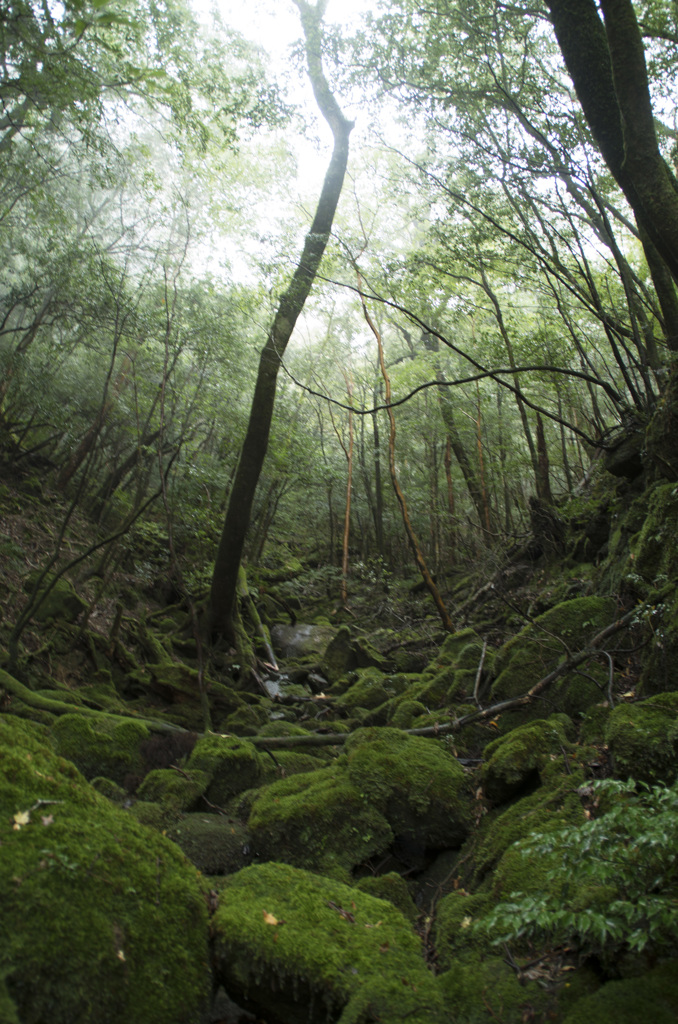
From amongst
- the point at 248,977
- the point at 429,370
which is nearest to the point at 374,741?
the point at 248,977

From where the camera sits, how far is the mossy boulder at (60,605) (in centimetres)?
711

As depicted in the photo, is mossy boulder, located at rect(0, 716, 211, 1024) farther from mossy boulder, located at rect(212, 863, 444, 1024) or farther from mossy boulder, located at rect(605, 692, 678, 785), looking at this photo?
mossy boulder, located at rect(605, 692, 678, 785)

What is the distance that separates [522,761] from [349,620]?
1008cm

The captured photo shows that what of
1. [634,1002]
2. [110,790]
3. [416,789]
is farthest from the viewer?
[110,790]

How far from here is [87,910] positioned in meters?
1.95

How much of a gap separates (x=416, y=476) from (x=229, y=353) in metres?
9.47

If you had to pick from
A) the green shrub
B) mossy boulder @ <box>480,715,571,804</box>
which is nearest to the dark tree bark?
mossy boulder @ <box>480,715,571,804</box>

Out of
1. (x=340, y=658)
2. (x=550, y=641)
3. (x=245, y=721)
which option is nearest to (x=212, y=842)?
(x=245, y=721)

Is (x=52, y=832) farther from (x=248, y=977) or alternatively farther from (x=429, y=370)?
(x=429, y=370)

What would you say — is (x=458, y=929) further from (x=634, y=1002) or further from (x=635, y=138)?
(x=635, y=138)

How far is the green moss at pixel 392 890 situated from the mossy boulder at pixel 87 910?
1.13 m

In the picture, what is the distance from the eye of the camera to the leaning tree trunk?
908 centimetres

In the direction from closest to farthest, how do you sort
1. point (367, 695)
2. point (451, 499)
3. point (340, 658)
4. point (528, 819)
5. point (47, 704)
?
point (528, 819) → point (47, 704) → point (367, 695) → point (340, 658) → point (451, 499)

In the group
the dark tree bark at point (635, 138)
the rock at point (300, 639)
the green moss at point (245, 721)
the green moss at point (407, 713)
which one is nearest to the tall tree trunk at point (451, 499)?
the rock at point (300, 639)
